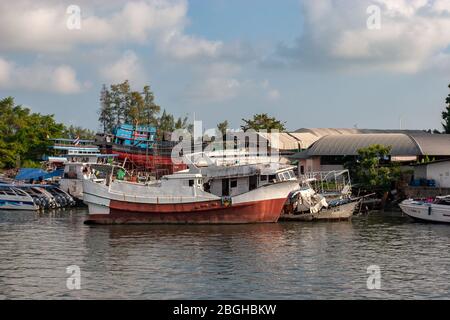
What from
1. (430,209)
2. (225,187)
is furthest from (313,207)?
(430,209)

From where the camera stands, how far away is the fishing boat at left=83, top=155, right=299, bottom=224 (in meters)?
47.6

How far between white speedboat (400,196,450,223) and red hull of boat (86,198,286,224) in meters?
9.65

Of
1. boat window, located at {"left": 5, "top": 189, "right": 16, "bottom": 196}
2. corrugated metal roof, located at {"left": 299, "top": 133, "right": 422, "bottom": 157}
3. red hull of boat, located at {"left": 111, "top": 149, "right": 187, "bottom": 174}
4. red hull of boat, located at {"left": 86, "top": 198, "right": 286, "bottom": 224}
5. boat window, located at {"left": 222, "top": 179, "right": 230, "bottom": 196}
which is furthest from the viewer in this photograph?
red hull of boat, located at {"left": 111, "top": 149, "right": 187, "bottom": 174}

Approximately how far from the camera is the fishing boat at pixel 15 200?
2398 inches

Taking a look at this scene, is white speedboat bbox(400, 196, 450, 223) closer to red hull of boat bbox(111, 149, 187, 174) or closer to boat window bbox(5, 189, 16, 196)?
red hull of boat bbox(111, 149, 187, 174)

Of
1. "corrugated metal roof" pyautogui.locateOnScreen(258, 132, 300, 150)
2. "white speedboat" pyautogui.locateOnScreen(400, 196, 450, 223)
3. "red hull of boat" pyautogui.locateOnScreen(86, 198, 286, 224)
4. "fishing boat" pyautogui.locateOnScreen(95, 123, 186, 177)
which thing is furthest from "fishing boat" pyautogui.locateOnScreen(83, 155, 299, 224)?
"corrugated metal roof" pyautogui.locateOnScreen(258, 132, 300, 150)

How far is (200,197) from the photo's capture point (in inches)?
1875

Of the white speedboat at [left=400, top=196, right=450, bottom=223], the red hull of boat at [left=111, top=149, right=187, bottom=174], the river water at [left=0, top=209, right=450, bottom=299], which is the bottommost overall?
the river water at [left=0, top=209, right=450, bottom=299]

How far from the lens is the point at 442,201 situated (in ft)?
160

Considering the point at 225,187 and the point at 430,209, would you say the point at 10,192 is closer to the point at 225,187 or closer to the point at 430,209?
the point at 225,187

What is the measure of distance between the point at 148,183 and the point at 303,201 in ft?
38.2

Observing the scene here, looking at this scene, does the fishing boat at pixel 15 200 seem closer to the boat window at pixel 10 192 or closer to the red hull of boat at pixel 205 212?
the boat window at pixel 10 192

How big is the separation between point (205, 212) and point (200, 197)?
1.15 metres
